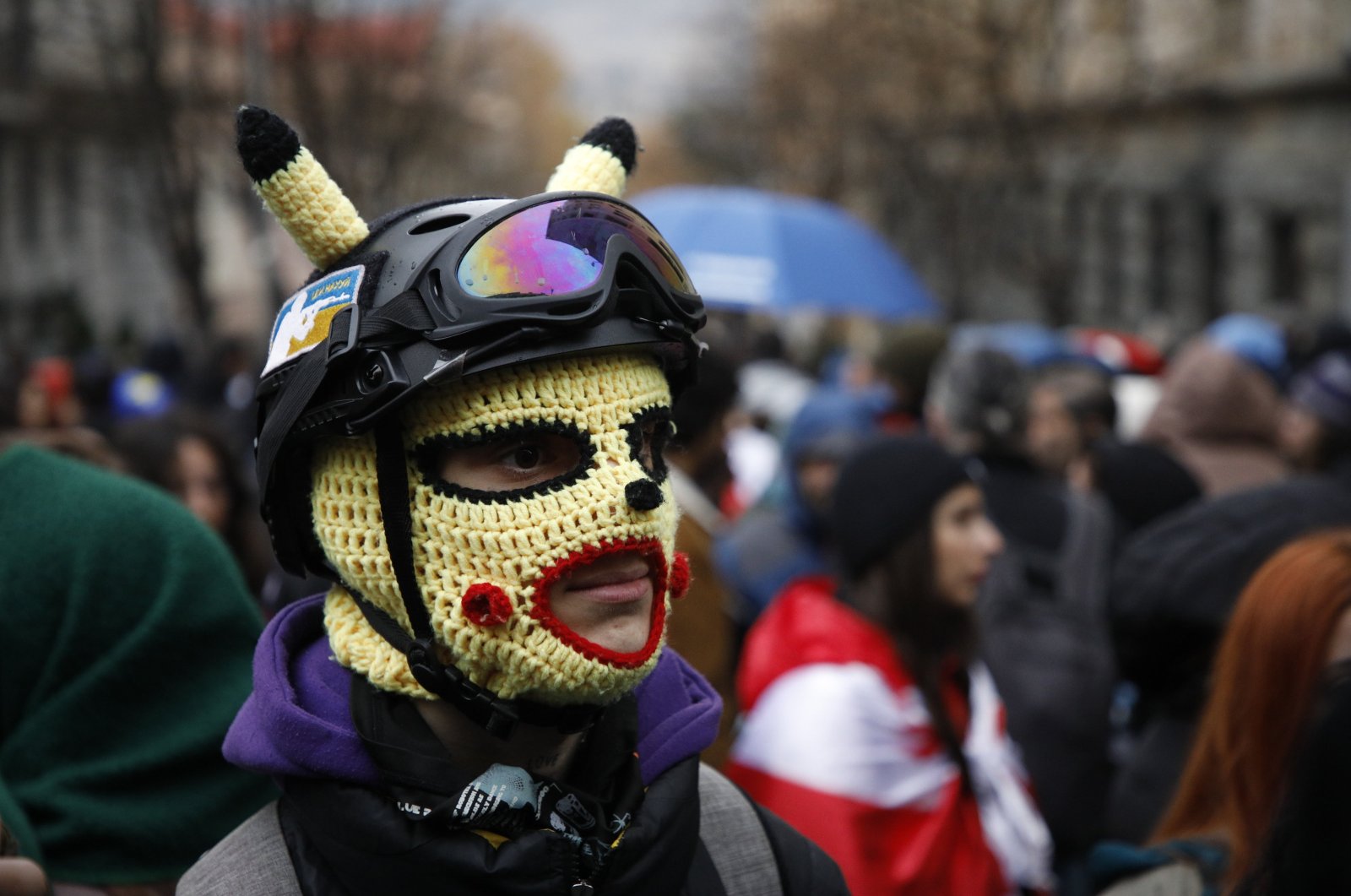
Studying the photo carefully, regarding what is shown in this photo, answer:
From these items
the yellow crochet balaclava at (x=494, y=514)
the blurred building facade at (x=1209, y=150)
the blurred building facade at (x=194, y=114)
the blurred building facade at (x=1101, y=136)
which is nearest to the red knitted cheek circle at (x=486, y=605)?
the yellow crochet balaclava at (x=494, y=514)

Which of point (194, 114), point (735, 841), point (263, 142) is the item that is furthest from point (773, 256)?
point (194, 114)

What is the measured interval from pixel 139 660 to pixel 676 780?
3.23ft

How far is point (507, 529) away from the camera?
192cm

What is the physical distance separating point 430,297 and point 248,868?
83 cm

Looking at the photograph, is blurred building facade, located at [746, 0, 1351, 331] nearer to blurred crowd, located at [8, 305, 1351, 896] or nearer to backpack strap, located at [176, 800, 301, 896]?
blurred crowd, located at [8, 305, 1351, 896]

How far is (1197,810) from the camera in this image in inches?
110

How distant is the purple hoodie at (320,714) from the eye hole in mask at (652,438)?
37cm

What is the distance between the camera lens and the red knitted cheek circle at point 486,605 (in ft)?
6.22

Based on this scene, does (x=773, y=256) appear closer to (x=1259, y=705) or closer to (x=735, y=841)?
(x=1259, y=705)

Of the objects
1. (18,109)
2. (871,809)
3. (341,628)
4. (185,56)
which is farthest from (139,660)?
(18,109)

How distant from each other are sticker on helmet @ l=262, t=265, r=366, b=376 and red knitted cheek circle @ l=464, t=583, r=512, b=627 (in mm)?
423

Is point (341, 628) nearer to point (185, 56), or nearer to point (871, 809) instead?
point (871, 809)

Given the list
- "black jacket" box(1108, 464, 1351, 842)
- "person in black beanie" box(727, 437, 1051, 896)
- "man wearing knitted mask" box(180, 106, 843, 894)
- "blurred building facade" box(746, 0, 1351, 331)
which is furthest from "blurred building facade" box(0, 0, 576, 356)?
"blurred building facade" box(746, 0, 1351, 331)

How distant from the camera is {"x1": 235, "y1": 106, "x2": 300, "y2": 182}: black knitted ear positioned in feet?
6.27
